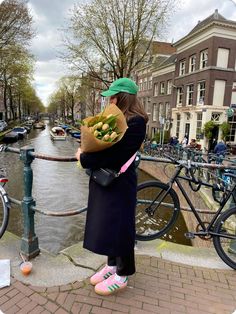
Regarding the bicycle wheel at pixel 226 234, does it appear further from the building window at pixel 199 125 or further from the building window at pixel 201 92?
the building window at pixel 201 92

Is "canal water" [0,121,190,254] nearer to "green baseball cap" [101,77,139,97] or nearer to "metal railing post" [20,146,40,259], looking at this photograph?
"metal railing post" [20,146,40,259]

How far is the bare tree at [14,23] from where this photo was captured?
19.4 metres

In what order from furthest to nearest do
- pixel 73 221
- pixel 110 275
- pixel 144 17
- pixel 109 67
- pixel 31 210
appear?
pixel 109 67, pixel 144 17, pixel 73 221, pixel 31 210, pixel 110 275

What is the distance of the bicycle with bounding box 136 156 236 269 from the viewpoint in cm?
312

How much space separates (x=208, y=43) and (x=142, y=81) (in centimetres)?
1498

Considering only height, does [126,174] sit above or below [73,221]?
above

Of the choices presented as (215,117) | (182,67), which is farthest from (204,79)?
(182,67)

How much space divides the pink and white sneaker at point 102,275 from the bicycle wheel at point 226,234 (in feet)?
3.97

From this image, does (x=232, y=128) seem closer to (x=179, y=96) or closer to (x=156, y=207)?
(x=179, y=96)

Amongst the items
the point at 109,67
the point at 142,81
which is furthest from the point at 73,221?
the point at 142,81

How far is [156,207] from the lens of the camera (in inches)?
134

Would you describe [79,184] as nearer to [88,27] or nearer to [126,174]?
[88,27]

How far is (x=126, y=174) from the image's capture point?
7.38 feet

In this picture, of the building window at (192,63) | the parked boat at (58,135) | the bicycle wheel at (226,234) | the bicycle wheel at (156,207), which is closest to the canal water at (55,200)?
the bicycle wheel at (156,207)
